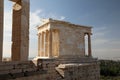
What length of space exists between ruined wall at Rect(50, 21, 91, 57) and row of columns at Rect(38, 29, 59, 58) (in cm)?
78

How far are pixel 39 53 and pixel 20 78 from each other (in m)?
15.3

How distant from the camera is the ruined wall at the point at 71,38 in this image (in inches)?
806

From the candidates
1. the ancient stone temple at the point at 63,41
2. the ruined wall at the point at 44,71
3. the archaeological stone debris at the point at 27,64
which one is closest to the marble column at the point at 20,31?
the archaeological stone debris at the point at 27,64

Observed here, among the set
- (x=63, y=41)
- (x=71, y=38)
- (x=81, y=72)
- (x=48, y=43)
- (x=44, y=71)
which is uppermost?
(x=71, y=38)

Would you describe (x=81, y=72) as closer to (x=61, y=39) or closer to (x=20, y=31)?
(x=20, y=31)

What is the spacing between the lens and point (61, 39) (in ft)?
67.2

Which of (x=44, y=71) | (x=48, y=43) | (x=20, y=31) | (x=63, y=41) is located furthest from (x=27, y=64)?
(x=48, y=43)

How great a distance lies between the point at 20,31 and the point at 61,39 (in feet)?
35.2

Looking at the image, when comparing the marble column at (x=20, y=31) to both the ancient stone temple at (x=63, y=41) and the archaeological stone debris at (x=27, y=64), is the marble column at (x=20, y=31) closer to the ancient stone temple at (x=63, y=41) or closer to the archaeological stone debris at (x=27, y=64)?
the archaeological stone debris at (x=27, y=64)

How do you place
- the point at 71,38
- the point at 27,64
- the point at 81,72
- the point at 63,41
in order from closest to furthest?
the point at 27,64, the point at 81,72, the point at 63,41, the point at 71,38

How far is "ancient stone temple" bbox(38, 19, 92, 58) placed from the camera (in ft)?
66.6

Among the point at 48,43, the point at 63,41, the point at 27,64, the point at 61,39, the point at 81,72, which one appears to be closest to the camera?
the point at 27,64

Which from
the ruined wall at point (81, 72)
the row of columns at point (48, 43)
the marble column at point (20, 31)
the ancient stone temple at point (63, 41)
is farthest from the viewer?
the row of columns at point (48, 43)

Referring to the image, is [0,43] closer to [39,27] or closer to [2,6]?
[2,6]
